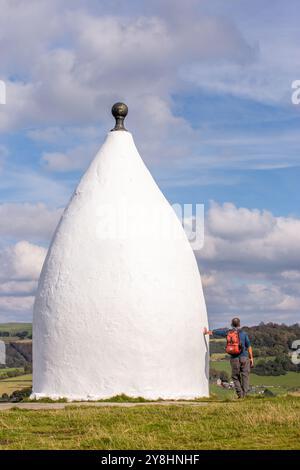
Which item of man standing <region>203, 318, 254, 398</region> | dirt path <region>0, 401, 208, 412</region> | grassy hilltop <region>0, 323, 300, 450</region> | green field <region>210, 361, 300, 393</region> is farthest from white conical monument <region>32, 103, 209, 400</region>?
green field <region>210, 361, 300, 393</region>

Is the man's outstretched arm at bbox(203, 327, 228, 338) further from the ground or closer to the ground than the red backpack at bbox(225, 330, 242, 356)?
further from the ground

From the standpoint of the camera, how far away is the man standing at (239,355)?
1703 centimetres

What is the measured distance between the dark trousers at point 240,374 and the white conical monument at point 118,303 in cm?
127

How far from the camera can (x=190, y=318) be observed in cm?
1814

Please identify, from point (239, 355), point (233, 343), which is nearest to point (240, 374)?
point (239, 355)

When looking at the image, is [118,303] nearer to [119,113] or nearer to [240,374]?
[240,374]

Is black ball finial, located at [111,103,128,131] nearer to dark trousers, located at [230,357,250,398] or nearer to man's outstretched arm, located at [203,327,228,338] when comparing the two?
man's outstretched arm, located at [203,327,228,338]

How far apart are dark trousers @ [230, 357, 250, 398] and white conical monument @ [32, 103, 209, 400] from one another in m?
1.27

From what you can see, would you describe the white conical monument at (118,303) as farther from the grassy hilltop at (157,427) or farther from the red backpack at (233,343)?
the grassy hilltop at (157,427)

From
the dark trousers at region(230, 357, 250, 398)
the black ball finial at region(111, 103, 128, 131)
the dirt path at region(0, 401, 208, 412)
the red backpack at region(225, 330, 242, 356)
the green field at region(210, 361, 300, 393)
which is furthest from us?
the green field at region(210, 361, 300, 393)

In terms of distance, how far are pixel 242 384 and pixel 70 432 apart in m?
6.95

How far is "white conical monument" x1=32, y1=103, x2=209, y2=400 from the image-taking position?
1728cm
